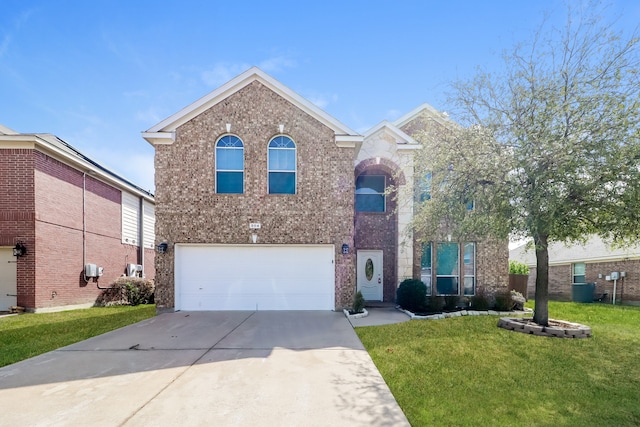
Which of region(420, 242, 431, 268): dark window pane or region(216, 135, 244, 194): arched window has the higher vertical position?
region(216, 135, 244, 194): arched window

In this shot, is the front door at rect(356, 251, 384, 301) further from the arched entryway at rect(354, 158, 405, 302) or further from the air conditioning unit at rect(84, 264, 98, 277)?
the air conditioning unit at rect(84, 264, 98, 277)

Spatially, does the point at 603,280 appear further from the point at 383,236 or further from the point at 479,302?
the point at 383,236

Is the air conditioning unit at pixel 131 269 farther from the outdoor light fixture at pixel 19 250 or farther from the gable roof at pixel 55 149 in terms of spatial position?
the outdoor light fixture at pixel 19 250

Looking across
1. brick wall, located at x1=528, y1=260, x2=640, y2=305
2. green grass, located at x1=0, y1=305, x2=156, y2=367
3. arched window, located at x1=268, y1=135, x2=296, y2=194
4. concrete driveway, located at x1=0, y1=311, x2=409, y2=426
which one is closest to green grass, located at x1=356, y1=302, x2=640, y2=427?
concrete driveway, located at x1=0, y1=311, x2=409, y2=426

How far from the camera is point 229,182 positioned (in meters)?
11.4

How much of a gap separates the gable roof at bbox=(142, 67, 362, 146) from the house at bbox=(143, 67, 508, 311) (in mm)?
32

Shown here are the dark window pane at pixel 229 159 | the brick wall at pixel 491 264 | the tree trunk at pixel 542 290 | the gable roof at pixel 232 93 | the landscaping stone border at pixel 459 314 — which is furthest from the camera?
→ the brick wall at pixel 491 264

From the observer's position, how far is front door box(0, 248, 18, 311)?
1187cm

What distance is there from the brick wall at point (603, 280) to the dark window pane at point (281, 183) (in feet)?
52.9

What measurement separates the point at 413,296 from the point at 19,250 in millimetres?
13480

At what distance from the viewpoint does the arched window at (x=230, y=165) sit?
11.3 m

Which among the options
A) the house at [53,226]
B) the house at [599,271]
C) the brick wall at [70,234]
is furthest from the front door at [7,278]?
the house at [599,271]

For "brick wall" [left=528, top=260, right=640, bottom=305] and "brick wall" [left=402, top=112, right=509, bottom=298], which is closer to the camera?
"brick wall" [left=402, top=112, right=509, bottom=298]

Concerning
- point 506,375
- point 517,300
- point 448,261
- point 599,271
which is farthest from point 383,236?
point 599,271
